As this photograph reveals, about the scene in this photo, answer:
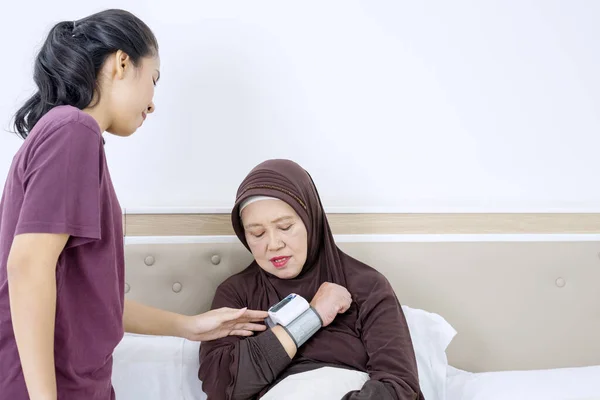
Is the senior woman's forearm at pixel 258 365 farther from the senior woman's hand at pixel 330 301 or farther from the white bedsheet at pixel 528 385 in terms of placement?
the white bedsheet at pixel 528 385

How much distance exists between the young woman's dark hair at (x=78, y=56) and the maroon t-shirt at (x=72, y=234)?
3.7 inches

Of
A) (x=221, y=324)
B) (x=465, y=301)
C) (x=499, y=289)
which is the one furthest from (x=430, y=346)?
(x=221, y=324)

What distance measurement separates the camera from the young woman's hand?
1490mm

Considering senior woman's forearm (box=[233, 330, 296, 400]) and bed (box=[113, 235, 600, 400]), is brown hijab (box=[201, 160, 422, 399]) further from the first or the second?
bed (box=[113, 235, 600, 400])

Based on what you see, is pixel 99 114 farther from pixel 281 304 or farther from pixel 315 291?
pixel 315 291

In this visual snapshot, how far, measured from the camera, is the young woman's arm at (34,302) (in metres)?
0.91

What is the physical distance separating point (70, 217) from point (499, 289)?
1475 millimetres

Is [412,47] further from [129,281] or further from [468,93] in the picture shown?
[129,281]

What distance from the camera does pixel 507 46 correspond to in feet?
6.55

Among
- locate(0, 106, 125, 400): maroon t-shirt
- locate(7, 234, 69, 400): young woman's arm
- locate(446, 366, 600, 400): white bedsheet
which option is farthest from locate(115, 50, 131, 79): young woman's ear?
locate(446, 366, 600, 400): white bedsheet

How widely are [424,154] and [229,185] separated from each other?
66 cm

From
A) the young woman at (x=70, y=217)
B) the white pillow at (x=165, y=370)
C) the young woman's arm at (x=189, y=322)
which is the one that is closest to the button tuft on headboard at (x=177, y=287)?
the white pillow at (x=165, y=370)

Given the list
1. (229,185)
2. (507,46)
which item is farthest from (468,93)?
(229,185)

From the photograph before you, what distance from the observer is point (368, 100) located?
6.30 feet
